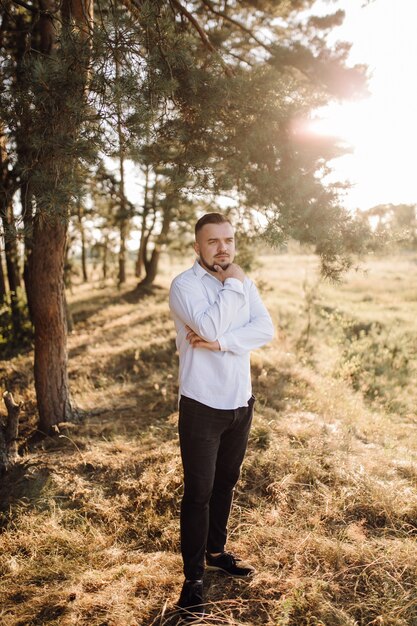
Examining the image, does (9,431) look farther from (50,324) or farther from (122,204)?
(122,204)

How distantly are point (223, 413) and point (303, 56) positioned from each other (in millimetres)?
5288

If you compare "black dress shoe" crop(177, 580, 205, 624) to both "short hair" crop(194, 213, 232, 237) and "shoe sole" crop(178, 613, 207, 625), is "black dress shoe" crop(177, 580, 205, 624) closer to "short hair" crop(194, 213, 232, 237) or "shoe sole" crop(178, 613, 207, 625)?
"shoe sole" crop(178, 613, 207, 625)

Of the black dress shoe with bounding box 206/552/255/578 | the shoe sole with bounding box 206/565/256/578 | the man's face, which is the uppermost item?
the man's face

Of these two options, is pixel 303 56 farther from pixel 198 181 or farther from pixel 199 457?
pixel 199 457

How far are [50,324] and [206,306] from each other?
3.29 meters

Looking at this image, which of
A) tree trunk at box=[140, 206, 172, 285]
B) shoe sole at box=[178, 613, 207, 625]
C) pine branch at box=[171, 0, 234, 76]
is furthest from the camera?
tree trunk at box=[140, 206, 172, 285]

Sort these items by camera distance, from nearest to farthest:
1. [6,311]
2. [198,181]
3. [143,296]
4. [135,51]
Answer: 1. [135,51]
2. [198,181]
3. [6,311]
4. [143,296]

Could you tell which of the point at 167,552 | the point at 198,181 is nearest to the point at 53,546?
the point at 167,552

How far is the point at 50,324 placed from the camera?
5484 millimetres

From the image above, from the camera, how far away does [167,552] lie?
3455 mm

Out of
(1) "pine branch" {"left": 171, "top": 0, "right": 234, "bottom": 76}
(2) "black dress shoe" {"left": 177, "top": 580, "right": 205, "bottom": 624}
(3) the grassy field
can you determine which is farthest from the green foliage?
(1) "pine branch" {"left": 171, "top": 0, "right": 234, "bottom": 76}

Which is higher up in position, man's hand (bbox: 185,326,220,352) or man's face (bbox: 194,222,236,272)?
man's face (bbox: 194,222,236,272)

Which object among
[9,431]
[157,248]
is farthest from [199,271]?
[157,248]

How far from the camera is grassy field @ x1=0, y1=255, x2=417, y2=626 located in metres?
2.90
